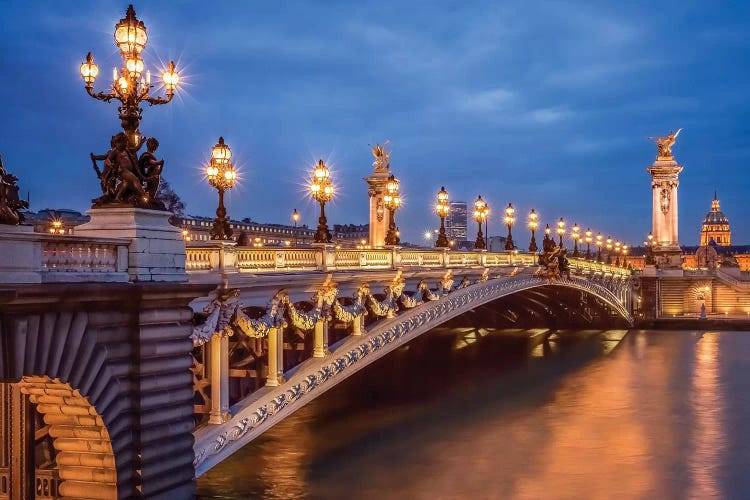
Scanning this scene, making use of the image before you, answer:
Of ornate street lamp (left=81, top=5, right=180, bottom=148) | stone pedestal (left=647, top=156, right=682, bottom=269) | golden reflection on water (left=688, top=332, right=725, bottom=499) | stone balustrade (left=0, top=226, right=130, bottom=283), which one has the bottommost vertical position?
golden reflection on water (left=688, top=332, right=725, bottom=499)

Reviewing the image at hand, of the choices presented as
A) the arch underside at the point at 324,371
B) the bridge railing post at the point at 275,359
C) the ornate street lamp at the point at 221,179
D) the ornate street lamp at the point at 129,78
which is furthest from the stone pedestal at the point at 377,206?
the ornate street lamp at the point at 129,78

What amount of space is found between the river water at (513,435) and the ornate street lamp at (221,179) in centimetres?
627

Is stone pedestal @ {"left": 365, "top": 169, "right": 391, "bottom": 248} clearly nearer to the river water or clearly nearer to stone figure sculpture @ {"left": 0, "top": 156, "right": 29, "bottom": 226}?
the river water

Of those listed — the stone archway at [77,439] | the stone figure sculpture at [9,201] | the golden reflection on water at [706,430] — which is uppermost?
the stone figure sculpture at [9,201]

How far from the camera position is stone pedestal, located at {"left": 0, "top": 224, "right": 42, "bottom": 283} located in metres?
12.8

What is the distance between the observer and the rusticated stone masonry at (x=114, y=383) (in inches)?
537

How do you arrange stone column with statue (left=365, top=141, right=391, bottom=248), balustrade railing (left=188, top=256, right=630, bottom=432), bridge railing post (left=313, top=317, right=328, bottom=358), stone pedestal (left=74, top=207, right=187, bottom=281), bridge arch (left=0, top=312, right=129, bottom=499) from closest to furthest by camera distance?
bridge arch (left=0, top=312, right=129, bottom=499)
stone pedestal (left=74, top=207, right=187, bottom=281)
balustrade railing (left=188, top=256, right=630, bottom=432)
bridge railing post (left=313, top=317, right=328, bottom=358)
stone column with statue (left=365, top=141, right=391, bottom=248)

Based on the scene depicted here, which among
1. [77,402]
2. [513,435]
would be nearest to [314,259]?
[77,402]

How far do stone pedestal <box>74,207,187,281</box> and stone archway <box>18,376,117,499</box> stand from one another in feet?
6.70

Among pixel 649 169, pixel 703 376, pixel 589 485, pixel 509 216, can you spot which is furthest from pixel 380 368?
pixel 649 169

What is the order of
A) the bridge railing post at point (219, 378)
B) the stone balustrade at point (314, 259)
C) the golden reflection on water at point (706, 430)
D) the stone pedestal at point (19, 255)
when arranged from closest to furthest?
the stone pedestal at point (19, 255)
the stone balustrade at point (314, 259)
the bridge railing post at point (219, 378)
the golden reflection on water at point (706, 430)

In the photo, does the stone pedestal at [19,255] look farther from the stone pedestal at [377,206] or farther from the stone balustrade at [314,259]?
the stone pedestal at [377,206]

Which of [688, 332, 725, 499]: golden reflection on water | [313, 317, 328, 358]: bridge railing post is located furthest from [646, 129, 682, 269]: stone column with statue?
[313, 317, 328, 358]: bridge railing post

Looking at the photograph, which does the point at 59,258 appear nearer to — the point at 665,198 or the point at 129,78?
the point at 129,78
